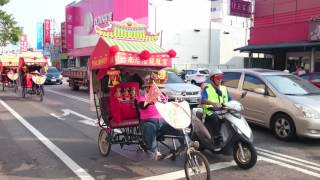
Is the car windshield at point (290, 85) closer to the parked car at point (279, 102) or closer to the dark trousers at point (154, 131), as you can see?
the parked car at point (279, 102)

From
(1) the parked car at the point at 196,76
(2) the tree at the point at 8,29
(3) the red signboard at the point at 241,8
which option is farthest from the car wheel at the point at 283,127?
(2) the tree at the point at 8,29

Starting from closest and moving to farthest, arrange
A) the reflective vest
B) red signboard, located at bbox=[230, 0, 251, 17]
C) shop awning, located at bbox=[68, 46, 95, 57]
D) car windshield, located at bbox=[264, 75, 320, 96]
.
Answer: the reflective vest → car windshield, located at bbox=[264, 75, 320, 96] → red signboard, located at bbox=[230, 0, 251, 17] → shop awning, located at bbox=[68, 46, 95, 57]

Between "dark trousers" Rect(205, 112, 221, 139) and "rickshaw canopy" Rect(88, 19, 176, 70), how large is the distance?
1.15 meters

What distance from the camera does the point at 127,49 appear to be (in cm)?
725

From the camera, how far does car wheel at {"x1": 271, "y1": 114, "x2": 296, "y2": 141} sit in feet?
31.5

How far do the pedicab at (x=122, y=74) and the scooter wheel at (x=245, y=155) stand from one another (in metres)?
0.86

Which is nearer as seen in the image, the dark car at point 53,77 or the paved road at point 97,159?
the paved road at point 97,159

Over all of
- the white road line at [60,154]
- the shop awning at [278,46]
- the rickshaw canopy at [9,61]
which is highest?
the shop awning at [278,46]

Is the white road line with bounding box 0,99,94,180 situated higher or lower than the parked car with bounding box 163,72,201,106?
lower

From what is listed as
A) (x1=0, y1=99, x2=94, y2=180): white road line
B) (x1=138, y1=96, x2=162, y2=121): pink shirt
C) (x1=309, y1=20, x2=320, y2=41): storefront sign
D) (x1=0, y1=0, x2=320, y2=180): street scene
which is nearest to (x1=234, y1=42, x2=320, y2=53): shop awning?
(x1=309, y1=20, x2=320, y2=41): storefront sign

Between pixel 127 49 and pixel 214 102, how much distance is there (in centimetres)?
170

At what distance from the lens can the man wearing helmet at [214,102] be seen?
7406 mm

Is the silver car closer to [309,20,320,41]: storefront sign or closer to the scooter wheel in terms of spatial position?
the scooter wheel

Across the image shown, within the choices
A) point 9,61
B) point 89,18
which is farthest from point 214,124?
point 89,18
